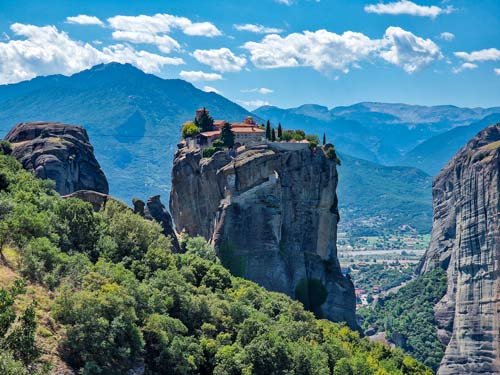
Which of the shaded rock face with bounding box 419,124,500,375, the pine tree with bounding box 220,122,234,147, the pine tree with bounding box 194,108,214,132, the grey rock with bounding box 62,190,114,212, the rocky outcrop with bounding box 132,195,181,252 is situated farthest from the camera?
the shaded rock face with bounding box 419,124,500,375

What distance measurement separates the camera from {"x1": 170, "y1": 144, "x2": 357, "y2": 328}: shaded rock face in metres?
76.3

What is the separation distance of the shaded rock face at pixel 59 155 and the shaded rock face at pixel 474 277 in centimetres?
6310

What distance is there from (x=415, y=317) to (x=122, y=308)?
A: 115456 mm

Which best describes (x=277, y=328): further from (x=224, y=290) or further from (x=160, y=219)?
(x=160, y=219)

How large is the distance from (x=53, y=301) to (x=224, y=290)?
2260cm

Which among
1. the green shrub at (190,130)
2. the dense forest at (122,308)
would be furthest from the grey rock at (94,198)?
the green shrub at (190,130)

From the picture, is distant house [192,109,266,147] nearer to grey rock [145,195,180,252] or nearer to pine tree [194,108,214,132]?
pine tree [194,108,214,132]

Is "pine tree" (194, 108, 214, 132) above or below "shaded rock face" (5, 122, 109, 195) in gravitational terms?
above

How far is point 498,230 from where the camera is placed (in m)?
120

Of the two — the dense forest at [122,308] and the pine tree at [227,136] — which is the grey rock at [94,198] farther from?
the pine tree at [227,136]

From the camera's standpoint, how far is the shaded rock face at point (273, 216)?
3004 inches

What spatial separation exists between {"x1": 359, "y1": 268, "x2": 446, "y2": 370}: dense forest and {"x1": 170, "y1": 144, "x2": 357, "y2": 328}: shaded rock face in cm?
4914

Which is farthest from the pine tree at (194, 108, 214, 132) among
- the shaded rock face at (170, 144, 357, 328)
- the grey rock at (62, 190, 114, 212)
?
the grey rock at (62, 190, 114, 212)

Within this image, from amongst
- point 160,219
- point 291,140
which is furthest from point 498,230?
point 160,219
